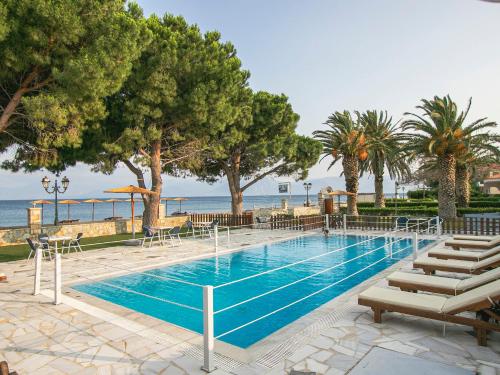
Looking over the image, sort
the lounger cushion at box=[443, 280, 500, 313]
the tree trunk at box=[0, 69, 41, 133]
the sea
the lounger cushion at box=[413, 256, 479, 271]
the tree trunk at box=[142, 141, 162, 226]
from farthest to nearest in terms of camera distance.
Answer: the sea → the tree trunk at box=[142, 141, 162, 226] → the tree trunk at box=[0, 69, 41, 133] → the lounger cushion at box=[413, 256, 479, 271] → the lounger cushion at box=[443, 280, 500, 313]

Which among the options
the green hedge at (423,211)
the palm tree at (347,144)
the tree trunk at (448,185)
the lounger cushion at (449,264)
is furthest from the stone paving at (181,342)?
the green hedge at (423,211)

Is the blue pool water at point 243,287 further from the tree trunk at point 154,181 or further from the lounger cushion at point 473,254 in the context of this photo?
the tree trunk at point 154,181

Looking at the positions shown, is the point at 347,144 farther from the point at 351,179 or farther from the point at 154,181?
the point at 154,181

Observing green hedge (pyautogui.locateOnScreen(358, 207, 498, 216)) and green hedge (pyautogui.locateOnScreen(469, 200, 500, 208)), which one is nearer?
green hedge (pyautogui.locateOnScreen(358, 207, 498, 216))

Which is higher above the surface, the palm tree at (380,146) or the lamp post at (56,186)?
the palm tree at (380,146)

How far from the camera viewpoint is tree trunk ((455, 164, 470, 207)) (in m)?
25.4

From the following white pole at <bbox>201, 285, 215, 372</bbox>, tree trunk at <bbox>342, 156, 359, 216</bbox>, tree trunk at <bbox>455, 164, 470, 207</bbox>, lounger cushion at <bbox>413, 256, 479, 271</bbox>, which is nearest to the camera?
white pole at <bbox>201, 285, 215, 372</bbox>

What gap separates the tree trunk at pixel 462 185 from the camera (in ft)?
83.4

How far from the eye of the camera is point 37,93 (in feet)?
36.8

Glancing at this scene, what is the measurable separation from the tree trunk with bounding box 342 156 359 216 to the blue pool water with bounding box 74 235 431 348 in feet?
29.3

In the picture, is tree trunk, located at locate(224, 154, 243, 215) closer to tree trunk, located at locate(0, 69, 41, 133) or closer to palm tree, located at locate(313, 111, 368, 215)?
palm tree, located at locate(313, 111, 368, 215)

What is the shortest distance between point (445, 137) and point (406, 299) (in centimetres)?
1495

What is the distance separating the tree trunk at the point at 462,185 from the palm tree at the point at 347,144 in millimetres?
8481

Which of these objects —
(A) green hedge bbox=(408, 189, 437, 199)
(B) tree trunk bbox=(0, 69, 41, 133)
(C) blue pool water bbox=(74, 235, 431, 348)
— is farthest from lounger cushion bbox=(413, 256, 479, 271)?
(A) green hedge bbox=(408, 189, 437, 199)
